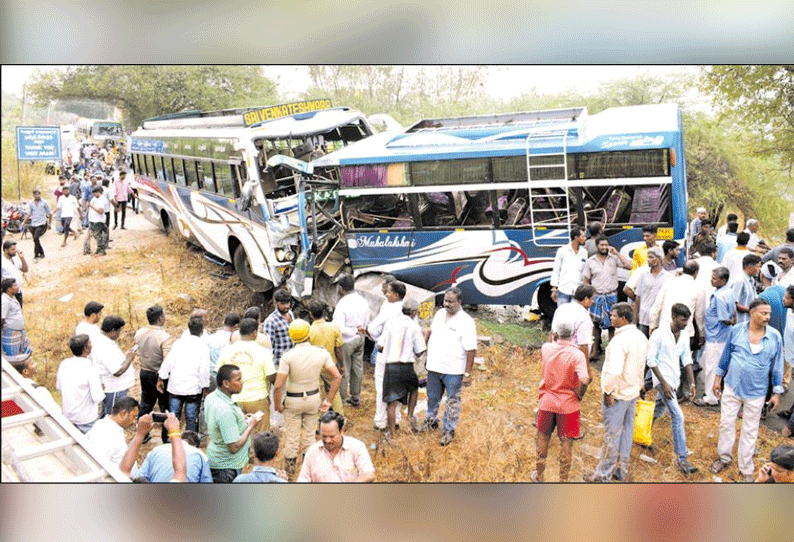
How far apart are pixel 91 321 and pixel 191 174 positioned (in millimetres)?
1516

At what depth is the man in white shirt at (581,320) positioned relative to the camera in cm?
574

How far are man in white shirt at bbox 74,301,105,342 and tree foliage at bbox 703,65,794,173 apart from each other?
16.9ft

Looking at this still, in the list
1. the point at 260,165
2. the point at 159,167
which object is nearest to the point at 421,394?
the point at 260,165

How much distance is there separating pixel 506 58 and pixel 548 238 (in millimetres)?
1494

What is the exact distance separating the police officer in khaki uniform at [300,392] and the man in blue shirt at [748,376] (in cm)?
293

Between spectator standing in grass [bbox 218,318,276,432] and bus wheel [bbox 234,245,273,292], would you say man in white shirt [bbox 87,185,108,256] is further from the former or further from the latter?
spectator standing in grass [bbox 218,318,276,432]

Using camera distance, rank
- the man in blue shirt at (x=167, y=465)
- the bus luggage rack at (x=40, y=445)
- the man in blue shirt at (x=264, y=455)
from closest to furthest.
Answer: the man in blue shirt at (x=264, y=455) → the man in blue shirt at (x=167, y=465) → the bus luggage rack at (x=40, y=445)

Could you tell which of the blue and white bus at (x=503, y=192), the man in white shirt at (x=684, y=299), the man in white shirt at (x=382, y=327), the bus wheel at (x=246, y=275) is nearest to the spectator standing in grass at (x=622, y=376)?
the man in white shirt at (x=684, y=299)

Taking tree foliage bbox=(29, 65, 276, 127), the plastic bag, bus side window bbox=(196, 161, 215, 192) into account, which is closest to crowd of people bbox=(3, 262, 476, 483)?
bus side window bbox=(196, 161, 215, 192)

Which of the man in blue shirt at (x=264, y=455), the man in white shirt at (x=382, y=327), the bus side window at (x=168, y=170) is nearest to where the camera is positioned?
the man in blue shirt at (x=264, y=455)

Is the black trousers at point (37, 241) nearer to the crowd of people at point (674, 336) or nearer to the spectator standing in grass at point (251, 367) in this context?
the spectator standing in grass at point (251, 367)

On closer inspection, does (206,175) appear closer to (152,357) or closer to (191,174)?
(191,174)

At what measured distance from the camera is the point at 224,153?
252 inches

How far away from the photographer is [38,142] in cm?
609
